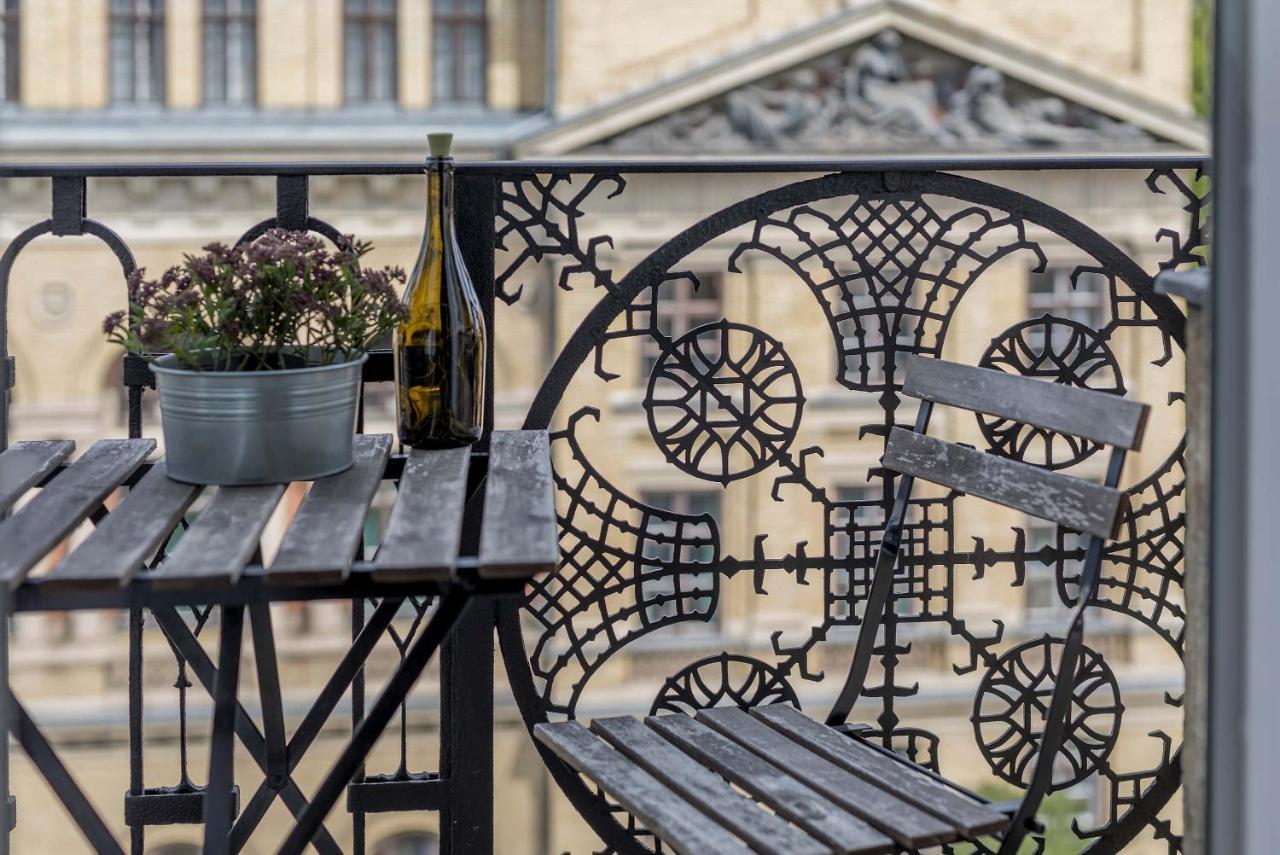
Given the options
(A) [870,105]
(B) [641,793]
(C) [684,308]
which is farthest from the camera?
(C) [684,308]

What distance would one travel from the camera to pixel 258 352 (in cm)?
167

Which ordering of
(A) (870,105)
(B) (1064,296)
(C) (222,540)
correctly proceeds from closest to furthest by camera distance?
A: (C) (222,540) < (A) (870,105) < (B) (1064,296)

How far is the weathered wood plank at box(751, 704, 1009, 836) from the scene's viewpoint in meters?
1.68

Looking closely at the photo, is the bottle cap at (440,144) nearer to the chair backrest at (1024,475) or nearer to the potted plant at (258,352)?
the potted plant at (258,352)

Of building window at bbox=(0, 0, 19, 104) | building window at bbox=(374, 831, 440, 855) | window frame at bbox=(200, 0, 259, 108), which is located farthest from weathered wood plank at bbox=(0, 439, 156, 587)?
building window at bbox=(0, 0, 19, 104)

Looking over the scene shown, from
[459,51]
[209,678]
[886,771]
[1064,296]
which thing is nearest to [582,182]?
[459,51]

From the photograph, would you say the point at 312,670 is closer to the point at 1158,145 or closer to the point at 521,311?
the point at 521,311

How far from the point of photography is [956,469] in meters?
2.02

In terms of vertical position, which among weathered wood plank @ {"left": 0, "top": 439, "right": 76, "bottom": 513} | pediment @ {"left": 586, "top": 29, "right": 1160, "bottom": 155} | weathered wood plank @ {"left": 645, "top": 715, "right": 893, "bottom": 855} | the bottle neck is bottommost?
weathered wood plank @ {"left": 645, "top": 715, "right": 893, "bottom": 855}

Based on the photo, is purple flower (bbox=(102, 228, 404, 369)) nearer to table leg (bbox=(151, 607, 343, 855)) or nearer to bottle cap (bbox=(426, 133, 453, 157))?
bottle cap (bbox=(426, 133, 453, 157))

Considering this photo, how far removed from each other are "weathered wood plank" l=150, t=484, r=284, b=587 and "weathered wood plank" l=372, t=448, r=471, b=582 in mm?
120

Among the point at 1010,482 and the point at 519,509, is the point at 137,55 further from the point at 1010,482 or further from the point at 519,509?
the point at 519,509

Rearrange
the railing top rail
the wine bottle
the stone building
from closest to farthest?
the wine bottle
the railing top rail
the stone building

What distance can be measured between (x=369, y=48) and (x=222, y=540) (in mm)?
26832
